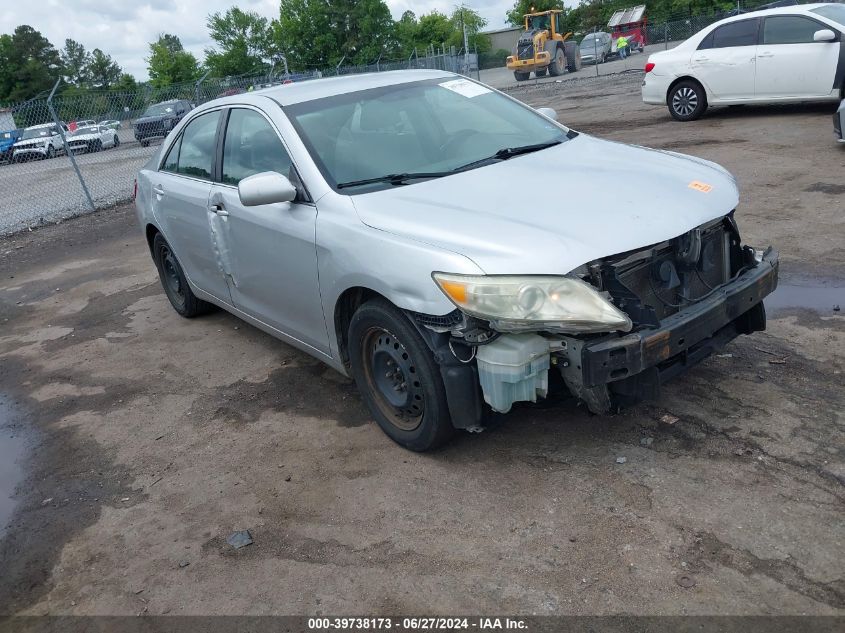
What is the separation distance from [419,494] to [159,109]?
1565cm

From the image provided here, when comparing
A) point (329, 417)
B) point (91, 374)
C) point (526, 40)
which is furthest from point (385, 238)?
point (526, 40)

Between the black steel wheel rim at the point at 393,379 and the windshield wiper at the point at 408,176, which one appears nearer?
the black steel wheel rim at the point at 393,379

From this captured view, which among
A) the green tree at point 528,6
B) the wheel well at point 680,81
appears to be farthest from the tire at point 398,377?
the green tree at point 528,6

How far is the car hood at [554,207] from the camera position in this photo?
320 centimetres

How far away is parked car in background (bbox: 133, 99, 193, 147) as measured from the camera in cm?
1686

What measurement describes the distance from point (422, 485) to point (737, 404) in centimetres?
166

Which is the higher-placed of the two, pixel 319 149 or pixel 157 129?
pixel 319 149

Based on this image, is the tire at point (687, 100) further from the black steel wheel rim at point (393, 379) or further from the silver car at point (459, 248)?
the black steel wheel rim at point (393, 379)

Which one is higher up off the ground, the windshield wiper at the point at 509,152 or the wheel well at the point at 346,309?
the windshield wiper at the point at 509,152

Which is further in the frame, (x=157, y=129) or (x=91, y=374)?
(x=157, y=129)

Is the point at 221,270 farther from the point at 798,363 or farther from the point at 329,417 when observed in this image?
the point at 798,363

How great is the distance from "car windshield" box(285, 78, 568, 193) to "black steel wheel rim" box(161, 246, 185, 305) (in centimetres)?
236

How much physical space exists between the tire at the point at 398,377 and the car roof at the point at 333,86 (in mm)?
1571

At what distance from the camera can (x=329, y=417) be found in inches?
176
